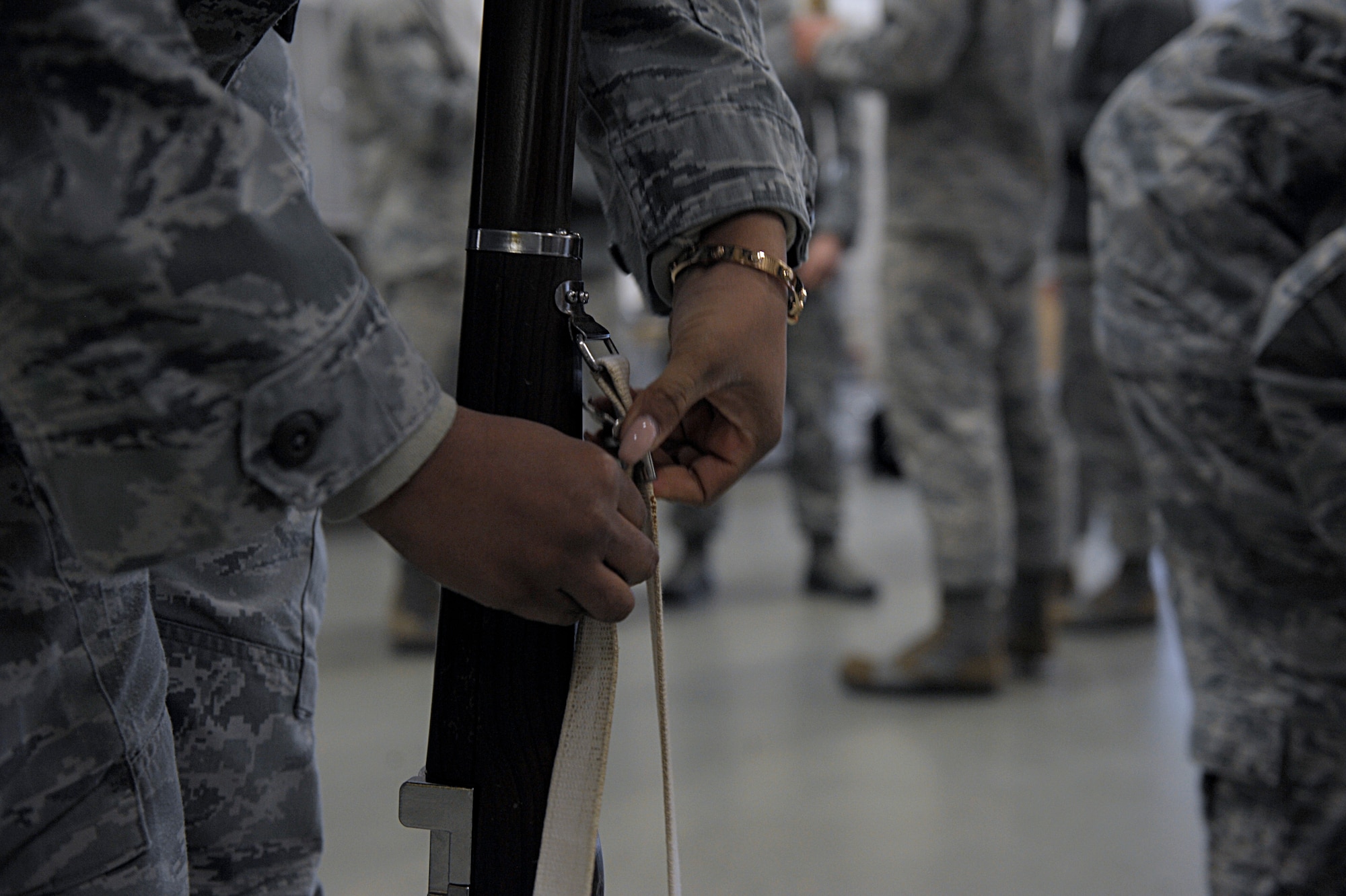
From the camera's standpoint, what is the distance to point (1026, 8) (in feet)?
6.30

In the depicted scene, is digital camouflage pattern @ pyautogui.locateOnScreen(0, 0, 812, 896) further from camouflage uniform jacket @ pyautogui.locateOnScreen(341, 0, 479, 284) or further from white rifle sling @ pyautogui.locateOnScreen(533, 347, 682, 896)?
camouflage uniform jacket @ pyautogui.locateOnScreen(341, 0, 479, 284)

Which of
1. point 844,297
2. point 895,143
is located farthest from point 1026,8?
point 844,297

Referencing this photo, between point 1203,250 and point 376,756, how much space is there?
127cm

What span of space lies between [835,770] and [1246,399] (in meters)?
0.83

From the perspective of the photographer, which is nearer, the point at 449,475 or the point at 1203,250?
the point at 449,475

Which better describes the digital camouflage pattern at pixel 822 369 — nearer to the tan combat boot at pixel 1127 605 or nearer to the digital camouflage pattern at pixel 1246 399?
the tan combat boot at pixel 1127 605

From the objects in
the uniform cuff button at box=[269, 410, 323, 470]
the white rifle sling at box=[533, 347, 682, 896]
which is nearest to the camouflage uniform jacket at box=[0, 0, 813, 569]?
the uniform cuff button at box=[269, 410, 323, 470]

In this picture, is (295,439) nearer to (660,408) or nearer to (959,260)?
(660,408)

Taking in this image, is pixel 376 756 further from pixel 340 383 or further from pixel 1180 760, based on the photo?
pixel 340 383

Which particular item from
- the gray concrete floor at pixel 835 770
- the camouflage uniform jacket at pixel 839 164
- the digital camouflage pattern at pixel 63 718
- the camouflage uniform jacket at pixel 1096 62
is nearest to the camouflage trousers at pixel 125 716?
the digital camouflage pattern at pixel 63 718

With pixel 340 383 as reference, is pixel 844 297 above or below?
above

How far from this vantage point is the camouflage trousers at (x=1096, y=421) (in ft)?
7.66

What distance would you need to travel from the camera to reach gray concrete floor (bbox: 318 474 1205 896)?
129 cm

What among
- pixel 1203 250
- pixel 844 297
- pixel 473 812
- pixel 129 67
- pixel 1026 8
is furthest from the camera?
pixel 844 297
